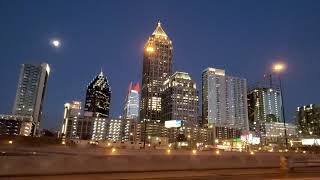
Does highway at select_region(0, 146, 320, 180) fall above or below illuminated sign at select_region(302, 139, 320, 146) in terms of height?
below

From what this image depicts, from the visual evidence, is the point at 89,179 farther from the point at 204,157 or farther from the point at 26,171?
the point at 204,157

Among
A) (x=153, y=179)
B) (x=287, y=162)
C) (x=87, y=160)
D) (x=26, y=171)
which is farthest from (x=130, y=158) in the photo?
(x=287, y=162)

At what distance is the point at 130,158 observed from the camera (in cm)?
2277

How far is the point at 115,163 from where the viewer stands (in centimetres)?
2189

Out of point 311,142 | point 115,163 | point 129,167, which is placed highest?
point 311,142

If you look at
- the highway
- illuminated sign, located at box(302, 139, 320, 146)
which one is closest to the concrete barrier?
the highway

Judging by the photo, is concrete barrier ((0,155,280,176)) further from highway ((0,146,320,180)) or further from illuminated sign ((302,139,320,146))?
illuminated sign ((302,139,320,146))

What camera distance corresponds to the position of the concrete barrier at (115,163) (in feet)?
60.1

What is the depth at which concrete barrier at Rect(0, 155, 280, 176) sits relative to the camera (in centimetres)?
1833

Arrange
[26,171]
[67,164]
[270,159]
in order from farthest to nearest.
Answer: [270,159]
[67,164]
[26,171]

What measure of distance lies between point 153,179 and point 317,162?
18277 millimetres

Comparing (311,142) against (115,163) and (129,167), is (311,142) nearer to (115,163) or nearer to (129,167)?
(129,167)

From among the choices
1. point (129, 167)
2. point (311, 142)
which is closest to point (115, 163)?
point (129, 167)

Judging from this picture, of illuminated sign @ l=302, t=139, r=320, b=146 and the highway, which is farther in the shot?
illuminated sign @ l=302, t=139, r=320, b=146
